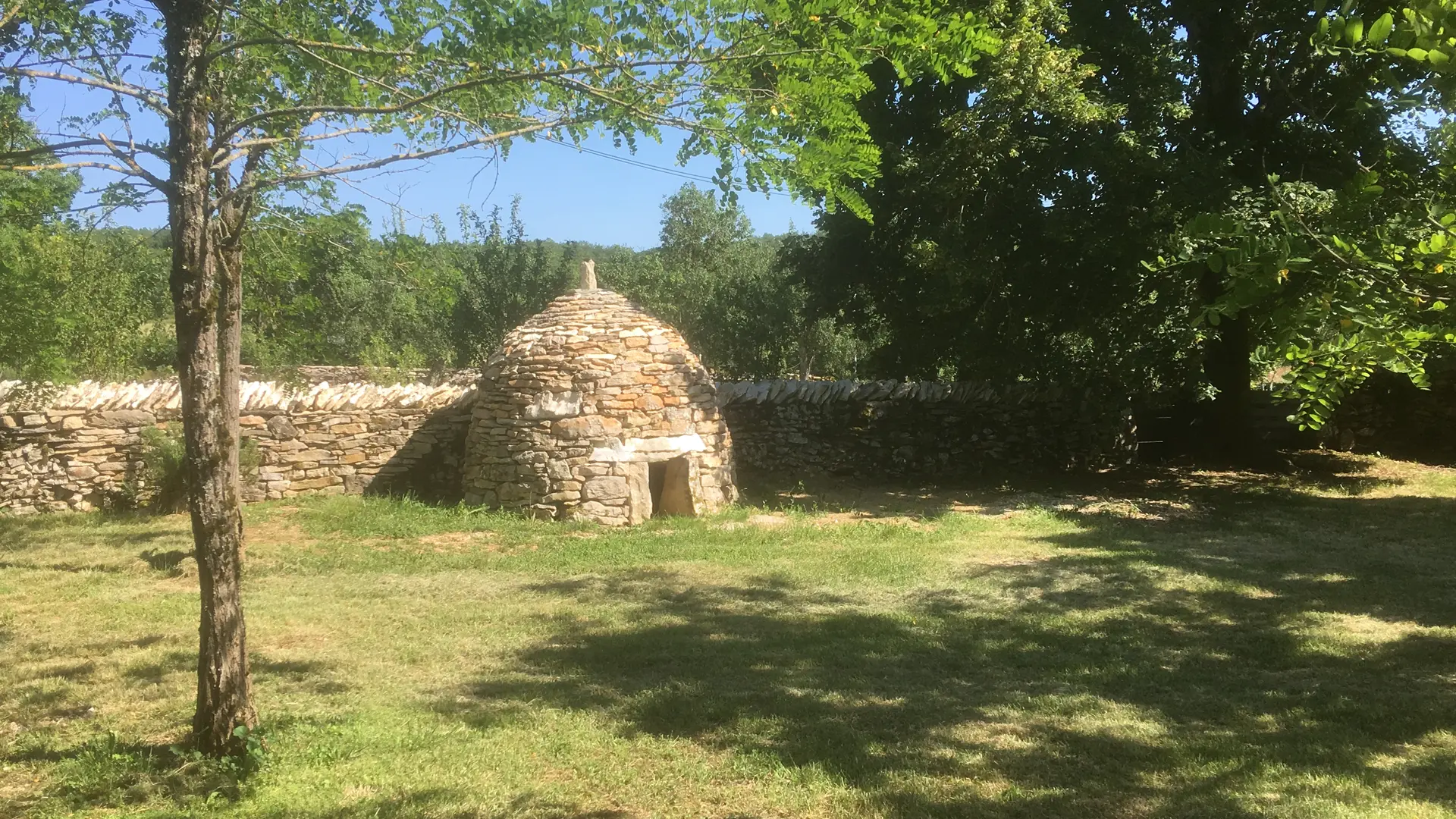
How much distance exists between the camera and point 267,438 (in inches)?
440

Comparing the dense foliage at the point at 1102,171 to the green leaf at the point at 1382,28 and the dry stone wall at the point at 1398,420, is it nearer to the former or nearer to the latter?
the dry stone wall at the point at 1398,420

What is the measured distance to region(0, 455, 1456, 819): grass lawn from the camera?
4000mm

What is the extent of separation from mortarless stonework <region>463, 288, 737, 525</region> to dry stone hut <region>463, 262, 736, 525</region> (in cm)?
1

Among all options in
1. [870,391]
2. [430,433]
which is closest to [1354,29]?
[430,433]

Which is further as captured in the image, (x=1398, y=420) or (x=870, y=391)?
(x=1398, y=420)

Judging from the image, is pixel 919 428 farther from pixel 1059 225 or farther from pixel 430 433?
pixel 430 433

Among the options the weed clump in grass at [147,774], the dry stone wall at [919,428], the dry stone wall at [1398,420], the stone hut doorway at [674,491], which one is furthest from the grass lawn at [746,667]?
the dry stone wall at [1398,420]

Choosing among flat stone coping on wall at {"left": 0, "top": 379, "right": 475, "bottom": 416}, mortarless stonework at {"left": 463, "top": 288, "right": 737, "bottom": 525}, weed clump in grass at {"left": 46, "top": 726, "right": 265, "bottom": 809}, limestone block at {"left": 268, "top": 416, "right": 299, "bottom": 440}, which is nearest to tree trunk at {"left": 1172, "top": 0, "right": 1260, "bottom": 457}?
mortarless stonework at {"left": 463, "top": 288, "right": 737, "bottom": 525}

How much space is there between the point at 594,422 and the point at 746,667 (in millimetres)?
5003

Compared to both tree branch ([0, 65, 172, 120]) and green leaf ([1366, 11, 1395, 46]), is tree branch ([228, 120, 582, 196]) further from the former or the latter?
green leaf ([1366, 11, 1395, 46])

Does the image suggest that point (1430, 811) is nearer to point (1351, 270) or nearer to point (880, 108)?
point (1351, 270)

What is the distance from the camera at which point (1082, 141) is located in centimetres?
1109

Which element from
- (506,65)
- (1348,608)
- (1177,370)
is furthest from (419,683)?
(1177,370)

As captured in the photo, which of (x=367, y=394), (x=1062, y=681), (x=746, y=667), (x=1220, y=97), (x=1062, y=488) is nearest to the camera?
(x=1062, y=681)
